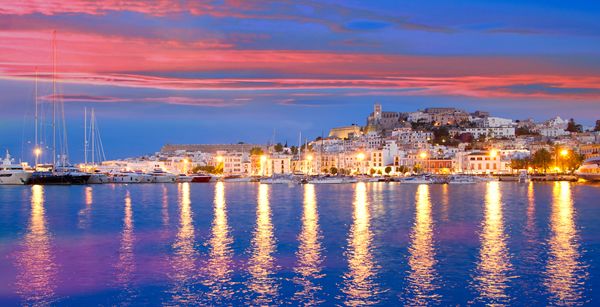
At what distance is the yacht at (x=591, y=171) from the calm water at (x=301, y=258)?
1860 inches

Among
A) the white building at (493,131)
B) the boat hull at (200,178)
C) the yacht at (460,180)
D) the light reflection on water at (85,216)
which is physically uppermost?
the white building at (493,131)

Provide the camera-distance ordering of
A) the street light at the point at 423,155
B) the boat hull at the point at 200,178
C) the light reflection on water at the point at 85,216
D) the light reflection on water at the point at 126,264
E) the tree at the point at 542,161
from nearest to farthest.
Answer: the light reflection on water at the point at 126,264 < the light reflection on water at the point at 85,216 < the boat hull at the point at 200,178 < the tree at the point at 542,161 < the street light at the point at 423,155

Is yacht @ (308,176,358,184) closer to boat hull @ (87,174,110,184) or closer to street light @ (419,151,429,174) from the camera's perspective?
street light @ (419,151,429,174)

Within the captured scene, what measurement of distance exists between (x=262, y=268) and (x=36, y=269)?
531cm

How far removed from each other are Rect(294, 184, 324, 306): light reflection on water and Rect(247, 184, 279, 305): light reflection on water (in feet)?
1.76

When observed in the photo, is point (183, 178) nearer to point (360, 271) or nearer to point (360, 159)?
point (360, 159)

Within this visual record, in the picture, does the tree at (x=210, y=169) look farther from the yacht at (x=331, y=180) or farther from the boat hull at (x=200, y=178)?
the yacht at (x=331, y=180)

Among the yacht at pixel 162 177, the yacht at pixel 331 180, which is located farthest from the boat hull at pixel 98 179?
the yacht at pixel 331 180

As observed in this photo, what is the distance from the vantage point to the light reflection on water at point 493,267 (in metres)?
13.0

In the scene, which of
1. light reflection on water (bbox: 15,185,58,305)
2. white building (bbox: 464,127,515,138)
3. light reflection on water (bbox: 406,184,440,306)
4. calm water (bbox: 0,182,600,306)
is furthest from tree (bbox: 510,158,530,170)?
light reflection on water (bbox: 15,185,58,305)

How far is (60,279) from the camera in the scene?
14.5 meters

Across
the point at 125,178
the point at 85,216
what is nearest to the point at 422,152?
the point at 125,178

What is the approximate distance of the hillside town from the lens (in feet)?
312

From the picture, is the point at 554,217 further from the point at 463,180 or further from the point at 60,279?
the point at 463,180
